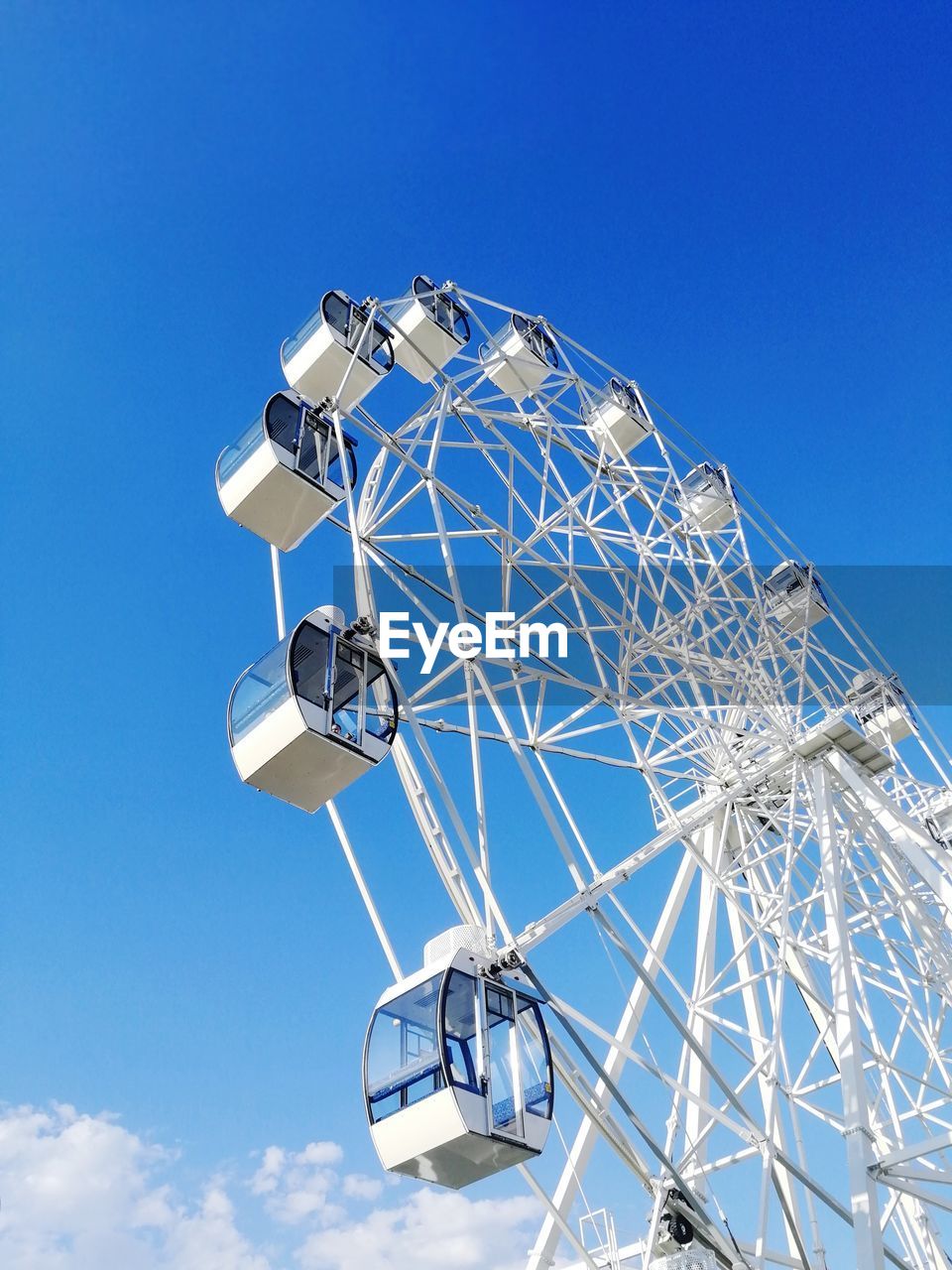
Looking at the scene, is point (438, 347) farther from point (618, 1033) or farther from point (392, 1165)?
point (392, 1165)

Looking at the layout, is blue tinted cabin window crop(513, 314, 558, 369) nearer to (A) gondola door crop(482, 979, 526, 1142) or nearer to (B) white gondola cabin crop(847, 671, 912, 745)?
(B) white gondola cabin crop(847, 671, 912, 745)

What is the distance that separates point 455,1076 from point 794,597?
38.4 feet

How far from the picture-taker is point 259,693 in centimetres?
840

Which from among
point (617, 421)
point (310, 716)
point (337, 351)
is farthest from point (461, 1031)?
point (617, 421)

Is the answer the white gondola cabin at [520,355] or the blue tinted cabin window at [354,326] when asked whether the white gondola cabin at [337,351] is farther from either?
the white gondola cabin at [520,355]

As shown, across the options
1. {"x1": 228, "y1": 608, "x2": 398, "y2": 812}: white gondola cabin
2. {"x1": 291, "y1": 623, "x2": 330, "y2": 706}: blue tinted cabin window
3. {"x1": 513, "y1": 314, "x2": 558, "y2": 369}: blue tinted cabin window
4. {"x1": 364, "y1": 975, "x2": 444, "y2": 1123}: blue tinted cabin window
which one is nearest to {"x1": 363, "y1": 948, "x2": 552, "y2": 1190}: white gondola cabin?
{"x1": 364, "y1": 975, "x2": 444, "y2": 1123}: blue tinted cabin window

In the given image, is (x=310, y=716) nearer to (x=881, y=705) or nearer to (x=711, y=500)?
(x=711, y=500)

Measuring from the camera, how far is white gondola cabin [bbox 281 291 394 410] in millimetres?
11617

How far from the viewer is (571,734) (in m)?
12.5

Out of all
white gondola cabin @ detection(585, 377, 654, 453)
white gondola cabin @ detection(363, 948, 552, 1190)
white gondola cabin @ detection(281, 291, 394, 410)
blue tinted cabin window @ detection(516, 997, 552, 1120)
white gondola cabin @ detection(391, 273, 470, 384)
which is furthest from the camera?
white gondola cabin @ detection(585, 377, 654, 453)

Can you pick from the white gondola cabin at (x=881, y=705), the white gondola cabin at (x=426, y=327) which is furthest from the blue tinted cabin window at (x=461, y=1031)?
the white gondola cabin at (x=881, y=705)

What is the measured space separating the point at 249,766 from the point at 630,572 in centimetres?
558

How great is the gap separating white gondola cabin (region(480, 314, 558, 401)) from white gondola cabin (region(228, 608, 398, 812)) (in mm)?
6764

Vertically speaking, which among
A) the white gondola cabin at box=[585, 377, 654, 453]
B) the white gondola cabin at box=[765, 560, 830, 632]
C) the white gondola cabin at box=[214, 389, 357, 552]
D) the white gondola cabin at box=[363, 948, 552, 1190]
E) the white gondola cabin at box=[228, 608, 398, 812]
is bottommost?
the white gondola cabin at box=[363, 948, 552, 1190]
